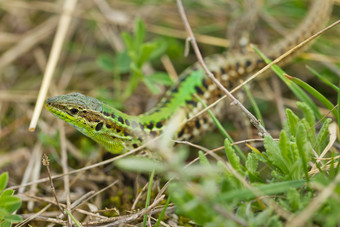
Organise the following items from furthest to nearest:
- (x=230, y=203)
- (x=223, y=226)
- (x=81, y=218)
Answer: (x=81, y=218), (x=230, y=203), (x=223, y=226)

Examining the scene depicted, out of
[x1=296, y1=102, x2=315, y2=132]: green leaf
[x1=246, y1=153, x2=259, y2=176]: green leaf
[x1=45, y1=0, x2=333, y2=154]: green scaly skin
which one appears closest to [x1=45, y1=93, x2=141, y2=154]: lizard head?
[x1=45, y1=0, x2=333, y2=154]: green scaly skin

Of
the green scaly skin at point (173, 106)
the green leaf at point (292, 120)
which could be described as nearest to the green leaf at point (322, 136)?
the green leaf at point (292, 120)

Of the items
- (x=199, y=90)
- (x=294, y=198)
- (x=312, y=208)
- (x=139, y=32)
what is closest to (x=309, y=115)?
(x=294, y=198)

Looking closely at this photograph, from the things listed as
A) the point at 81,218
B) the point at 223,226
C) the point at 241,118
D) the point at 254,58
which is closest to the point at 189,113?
the point at 241,118

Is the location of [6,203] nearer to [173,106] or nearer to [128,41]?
[173,106]

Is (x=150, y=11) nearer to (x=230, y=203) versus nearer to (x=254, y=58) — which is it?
(x=254, y=58)

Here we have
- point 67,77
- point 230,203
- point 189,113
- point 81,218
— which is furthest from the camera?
point 67,77
